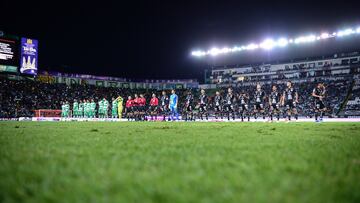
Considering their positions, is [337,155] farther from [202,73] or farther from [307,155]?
[202,73]

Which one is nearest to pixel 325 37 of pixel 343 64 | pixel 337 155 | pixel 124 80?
pixel 343 64

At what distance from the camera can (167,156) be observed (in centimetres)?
411

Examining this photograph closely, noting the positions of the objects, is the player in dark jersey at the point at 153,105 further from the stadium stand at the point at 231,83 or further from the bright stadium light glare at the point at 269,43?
the bright stadium light glare at the point at 269,43

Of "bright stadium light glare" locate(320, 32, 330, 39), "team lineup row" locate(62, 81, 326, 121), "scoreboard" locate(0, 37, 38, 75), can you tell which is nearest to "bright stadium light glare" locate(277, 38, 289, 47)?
"bright stadium light glare" locate(320, 32, 330, 39)

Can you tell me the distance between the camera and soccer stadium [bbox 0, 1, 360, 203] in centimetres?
259

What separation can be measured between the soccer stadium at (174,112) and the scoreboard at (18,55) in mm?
121

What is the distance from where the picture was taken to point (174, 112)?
25.3 metres

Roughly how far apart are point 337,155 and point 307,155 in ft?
1.31

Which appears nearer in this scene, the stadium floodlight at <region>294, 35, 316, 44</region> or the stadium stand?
the stadium stand

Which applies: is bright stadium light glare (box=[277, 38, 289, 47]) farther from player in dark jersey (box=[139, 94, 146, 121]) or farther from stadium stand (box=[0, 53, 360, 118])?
player in dark jersey (box=[139, 94, 146, 121])

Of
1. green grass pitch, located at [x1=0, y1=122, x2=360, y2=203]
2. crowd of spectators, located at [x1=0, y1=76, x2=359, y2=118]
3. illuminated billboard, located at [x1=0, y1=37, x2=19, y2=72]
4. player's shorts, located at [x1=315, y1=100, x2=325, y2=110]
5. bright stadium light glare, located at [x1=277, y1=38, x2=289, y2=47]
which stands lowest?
green grass pitch, located at [x1=0, y1=122, x2=360, y2=203]

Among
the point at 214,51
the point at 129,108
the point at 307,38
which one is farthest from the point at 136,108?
the point at 307,38

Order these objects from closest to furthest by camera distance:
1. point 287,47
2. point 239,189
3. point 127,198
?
1. point 127,198
2. point 239,189
3. point 287,47

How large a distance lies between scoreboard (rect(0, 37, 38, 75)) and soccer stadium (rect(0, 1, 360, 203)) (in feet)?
0.40
